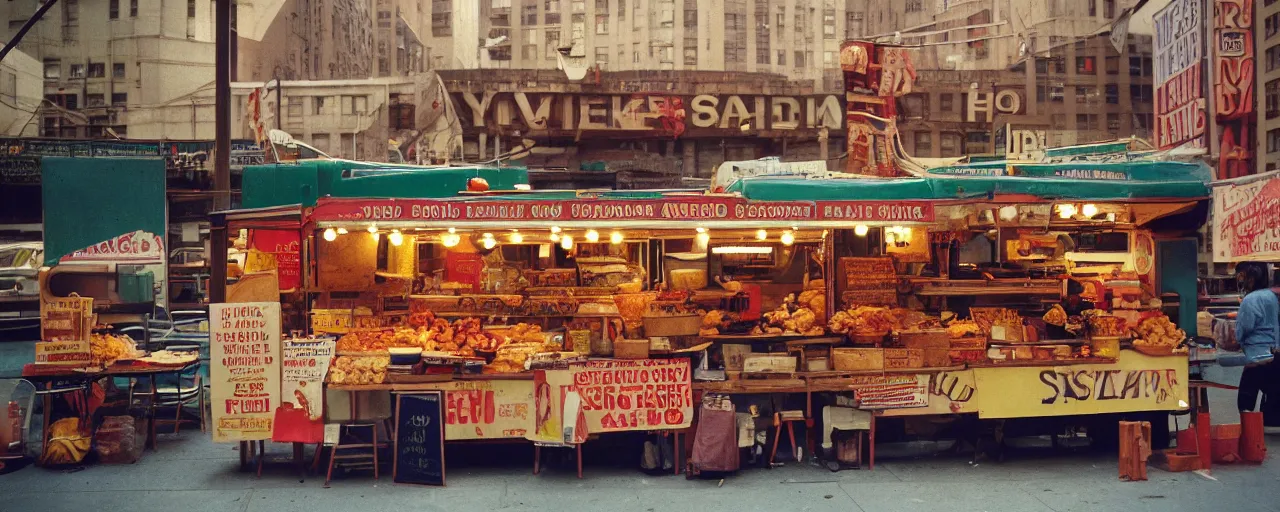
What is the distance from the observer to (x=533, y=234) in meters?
11.2

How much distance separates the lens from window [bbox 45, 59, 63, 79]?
1190 inches

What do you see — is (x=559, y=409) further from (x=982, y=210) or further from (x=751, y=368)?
(x=982, y=210)

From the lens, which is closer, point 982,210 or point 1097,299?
point 982,210

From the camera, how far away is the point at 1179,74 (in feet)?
49.4

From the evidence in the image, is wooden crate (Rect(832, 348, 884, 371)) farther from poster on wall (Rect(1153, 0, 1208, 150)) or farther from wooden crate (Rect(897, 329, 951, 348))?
poster on wall (Rect(1153, 0, 1208, 150))

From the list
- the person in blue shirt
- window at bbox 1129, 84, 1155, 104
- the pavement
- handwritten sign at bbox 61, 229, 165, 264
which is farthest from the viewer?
window at bbox 1129, 84, 1155, 104

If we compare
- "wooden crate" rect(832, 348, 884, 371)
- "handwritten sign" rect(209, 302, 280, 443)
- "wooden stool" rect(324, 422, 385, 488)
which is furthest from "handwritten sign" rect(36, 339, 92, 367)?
"wooden crate" rect(832, 348, 884, 371)

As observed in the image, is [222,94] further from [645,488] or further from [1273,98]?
[1273,98]

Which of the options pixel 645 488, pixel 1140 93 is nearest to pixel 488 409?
pixel 645 488

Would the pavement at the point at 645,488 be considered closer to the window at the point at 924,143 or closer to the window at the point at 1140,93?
the window at the point at 924,143

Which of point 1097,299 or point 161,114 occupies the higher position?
point 161,114

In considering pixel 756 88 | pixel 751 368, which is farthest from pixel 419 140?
pixel 751 368

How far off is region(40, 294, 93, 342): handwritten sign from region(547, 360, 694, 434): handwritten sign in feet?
16.8

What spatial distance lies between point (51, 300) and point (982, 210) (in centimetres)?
996
